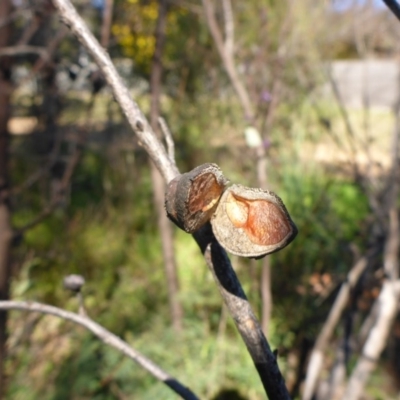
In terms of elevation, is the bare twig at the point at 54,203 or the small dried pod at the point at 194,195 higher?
the small dried pod at the point at 194,195

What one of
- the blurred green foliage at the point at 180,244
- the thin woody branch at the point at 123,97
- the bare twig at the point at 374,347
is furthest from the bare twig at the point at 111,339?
the blurred green foliage at the point at 180,244

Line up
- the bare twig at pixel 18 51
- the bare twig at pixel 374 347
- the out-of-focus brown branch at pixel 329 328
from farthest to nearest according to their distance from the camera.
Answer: the out-of-focus brown branch at pixel 329 328, the bare twig at pixel 18 51, the bare twig at pixel 374 347

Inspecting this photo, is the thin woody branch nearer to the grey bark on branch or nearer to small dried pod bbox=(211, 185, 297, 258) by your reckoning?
the grey bark on branch

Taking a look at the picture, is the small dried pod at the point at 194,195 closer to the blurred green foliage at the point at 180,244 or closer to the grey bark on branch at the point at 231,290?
the grey bark on branch at the point at 231,290

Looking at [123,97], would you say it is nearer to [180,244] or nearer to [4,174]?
[4,174]

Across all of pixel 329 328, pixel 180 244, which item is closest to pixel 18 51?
pixel 329 328

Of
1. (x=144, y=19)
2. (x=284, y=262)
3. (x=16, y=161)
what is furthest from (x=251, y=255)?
(x=16, y=161)

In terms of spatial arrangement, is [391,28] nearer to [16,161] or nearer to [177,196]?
[177,196]

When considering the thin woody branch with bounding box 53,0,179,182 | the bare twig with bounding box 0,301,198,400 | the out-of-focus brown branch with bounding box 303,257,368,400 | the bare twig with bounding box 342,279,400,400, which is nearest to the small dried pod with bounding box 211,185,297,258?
the thin woody branch with bounding box 53,0,179,182
